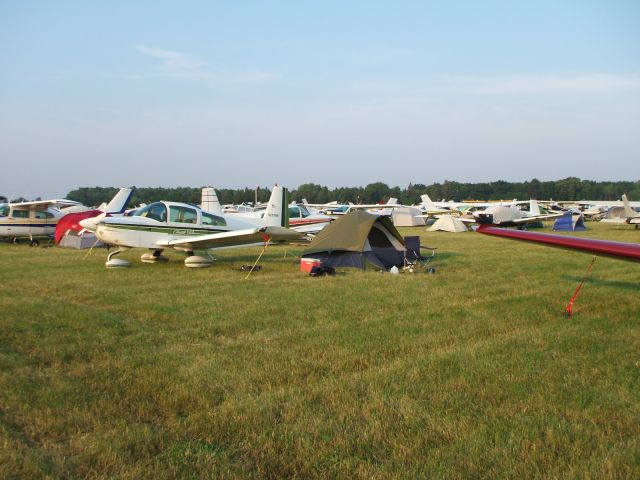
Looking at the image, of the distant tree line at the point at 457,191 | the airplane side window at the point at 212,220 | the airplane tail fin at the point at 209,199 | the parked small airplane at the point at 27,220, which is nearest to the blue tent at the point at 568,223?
the airplane tail fin at the point at 209,199

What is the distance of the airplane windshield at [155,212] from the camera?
12531 mm

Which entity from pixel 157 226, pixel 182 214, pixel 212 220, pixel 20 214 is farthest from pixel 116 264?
pixel 20 214

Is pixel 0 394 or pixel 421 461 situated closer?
pixel 421 461

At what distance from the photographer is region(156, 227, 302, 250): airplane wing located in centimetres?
1117

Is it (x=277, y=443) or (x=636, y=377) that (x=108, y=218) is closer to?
(x=277, y=443)

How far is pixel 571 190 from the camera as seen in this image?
11531 cm

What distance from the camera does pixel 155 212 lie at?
41.3ft

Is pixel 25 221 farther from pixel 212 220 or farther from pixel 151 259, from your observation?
pixel 212 220

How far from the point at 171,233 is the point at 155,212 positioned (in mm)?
633

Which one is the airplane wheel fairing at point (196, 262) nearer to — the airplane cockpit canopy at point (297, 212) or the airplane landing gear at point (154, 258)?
the airplane landing gear at point (154, 258)

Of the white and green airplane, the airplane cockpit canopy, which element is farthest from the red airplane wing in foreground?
the airplane cockpit canopy

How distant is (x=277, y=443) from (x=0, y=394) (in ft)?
7.38

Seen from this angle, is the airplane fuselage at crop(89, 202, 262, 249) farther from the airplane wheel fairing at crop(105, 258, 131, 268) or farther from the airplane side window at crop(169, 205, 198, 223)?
the airplane wheel fairing at crop(105, 258, 131, 268)

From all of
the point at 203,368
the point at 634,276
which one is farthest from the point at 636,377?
the point at 634,276
